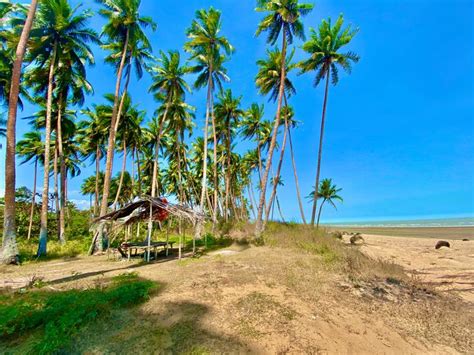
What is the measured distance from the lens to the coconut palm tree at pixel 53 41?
47.4 ft

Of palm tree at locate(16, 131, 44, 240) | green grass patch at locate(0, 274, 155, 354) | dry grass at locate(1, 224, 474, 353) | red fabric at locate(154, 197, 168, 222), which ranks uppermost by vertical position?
palm tree at locate(16, 131, 44, 240)

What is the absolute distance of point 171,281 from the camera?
7012mm

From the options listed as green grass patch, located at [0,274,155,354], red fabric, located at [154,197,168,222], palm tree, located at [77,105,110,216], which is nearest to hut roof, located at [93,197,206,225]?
red fabric, located at [154,197,168,222]

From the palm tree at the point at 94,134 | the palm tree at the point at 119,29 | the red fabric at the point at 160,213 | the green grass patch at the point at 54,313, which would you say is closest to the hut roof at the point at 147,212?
the red fabric at the point at 160,213

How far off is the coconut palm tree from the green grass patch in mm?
10554

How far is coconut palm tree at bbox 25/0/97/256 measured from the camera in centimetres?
1444

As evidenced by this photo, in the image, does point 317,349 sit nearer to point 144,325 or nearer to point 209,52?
point 144,325

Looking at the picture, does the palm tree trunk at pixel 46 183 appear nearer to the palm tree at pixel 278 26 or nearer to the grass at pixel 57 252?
the grass at pixel 57 252

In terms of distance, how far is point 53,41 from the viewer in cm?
1529

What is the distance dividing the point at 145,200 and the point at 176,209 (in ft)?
6.01

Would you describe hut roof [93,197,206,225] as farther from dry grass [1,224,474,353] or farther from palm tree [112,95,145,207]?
palm tree [112,95,145,207]

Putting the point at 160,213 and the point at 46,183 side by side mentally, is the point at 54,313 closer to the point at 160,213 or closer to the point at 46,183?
the point at 160,213

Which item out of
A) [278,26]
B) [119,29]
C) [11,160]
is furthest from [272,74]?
[11,160]

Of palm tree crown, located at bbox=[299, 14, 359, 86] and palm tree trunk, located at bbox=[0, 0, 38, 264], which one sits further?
palm tree crown, located at bbox=[299, 14, 359, 86]
